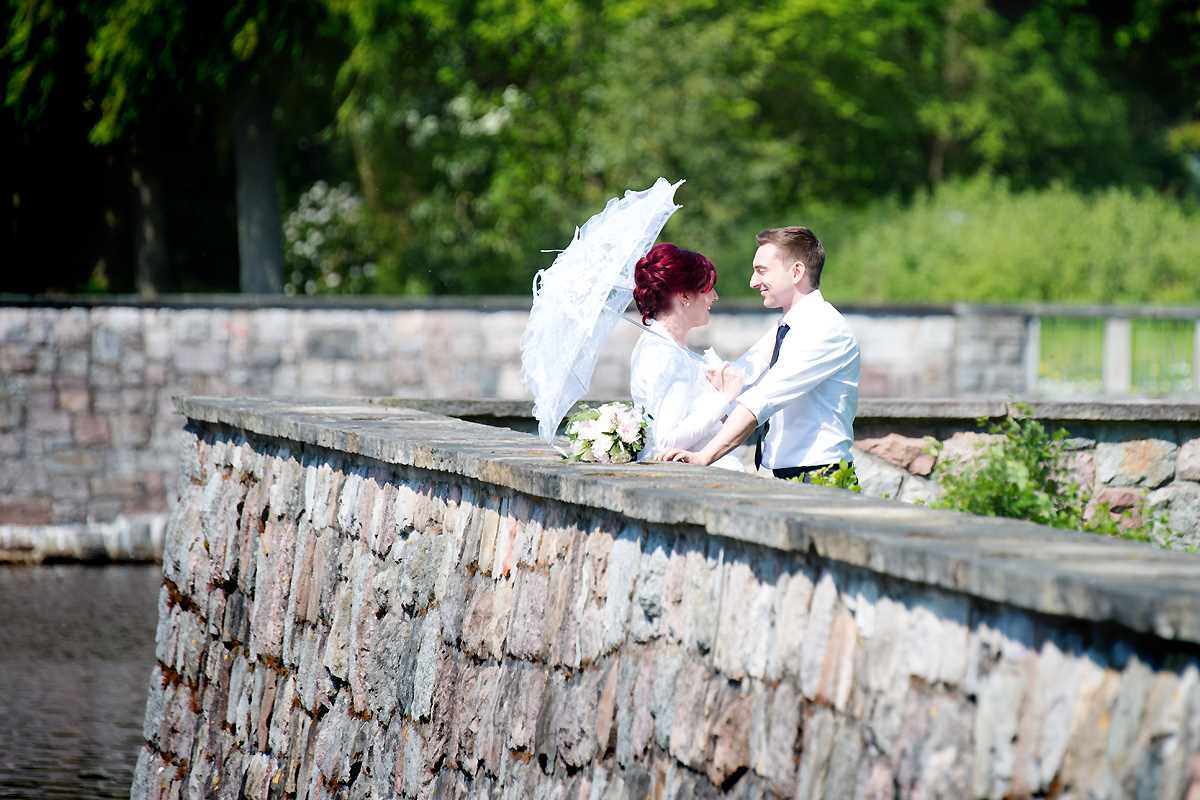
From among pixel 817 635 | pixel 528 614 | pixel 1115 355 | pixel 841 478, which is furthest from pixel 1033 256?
pixel 817 635

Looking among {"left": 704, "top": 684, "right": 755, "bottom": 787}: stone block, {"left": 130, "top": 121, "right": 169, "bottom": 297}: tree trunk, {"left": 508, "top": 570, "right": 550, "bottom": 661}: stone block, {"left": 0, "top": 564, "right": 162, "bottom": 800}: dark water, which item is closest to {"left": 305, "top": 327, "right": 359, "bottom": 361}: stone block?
{"left": 0, "top": 564, "right": 162, "bottom": 800}: dark water

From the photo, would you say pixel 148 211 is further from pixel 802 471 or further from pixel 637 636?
pixel 637 636

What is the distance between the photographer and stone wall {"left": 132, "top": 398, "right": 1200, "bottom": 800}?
7.01 ft

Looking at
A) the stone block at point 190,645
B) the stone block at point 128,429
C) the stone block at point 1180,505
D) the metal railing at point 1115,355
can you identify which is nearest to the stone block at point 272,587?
the stone block at point 190,645

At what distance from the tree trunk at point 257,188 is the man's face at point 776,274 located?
16671mm

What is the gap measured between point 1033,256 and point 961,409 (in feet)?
59.3

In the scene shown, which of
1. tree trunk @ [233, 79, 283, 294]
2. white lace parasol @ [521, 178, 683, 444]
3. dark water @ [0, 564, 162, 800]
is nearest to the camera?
white lace parasol @ [521, 178, 683, 444]

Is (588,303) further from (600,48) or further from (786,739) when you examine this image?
(600,48)

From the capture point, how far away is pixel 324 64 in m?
21.2

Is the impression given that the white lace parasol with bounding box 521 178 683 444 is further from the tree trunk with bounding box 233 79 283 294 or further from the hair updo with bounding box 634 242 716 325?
the tree trunk with bounding box 233 79 283 294

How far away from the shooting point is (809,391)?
15.4 feet

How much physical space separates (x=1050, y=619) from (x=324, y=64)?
66.4 feet

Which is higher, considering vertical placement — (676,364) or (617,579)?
(676,364)

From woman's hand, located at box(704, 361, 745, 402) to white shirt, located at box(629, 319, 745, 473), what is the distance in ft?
0.07
